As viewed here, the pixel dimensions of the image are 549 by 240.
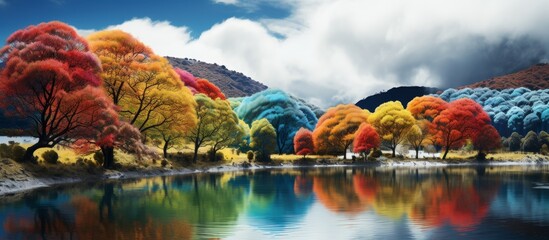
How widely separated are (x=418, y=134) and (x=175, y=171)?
47940mm

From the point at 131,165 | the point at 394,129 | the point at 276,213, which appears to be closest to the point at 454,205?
the point at 276,213

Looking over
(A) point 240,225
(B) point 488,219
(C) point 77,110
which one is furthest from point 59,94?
(B) point 488,219

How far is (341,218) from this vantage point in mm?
24562

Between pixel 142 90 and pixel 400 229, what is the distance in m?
41.4

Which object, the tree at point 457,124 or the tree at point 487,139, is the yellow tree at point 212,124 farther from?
the tree at point 487,139

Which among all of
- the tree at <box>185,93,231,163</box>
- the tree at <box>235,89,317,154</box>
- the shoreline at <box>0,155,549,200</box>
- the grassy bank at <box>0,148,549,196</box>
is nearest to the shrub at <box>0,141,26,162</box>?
the grassy bank at <box>0,148,549,196</box>

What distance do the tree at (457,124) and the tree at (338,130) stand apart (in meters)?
14.5

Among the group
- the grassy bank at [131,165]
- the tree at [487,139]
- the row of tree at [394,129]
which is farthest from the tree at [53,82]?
the tree at [487,139]

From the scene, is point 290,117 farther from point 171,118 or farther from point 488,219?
point 488,219

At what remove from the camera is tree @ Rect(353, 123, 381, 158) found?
275 feet

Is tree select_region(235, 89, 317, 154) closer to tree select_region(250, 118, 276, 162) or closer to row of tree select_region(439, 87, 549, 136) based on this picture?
tree select_region(250, 118, 276, 162)

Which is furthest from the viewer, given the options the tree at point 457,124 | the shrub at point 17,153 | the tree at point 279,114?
the tree at point 279,114

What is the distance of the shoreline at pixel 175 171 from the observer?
1485 inches

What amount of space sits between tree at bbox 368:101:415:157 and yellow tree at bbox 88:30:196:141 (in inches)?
1640
